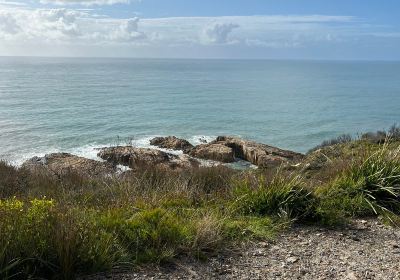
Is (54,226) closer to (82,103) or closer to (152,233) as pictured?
(152,233)

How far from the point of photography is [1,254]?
4098 mm

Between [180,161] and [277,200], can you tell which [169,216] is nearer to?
[277,200]

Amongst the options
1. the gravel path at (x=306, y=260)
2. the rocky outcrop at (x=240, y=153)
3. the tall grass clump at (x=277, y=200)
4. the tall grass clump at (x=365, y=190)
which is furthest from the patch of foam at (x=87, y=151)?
the gravel path at (x=306, y=260)

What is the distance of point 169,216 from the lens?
5750 mm

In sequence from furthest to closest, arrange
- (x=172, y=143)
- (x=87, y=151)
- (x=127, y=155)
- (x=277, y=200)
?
(x=172, y=143)
(x=87, y=151)
(x=127, y=155)
(x=277, y=200)

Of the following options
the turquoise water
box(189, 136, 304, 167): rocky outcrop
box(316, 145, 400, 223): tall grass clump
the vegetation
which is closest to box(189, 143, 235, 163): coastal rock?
box(189, 136, 304, 167): rocky outcrop

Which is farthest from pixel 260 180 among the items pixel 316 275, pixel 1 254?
pixel 1 254

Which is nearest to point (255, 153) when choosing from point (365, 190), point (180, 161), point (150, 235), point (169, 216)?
point (180, 161)

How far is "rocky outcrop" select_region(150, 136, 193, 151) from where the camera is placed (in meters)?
33.4

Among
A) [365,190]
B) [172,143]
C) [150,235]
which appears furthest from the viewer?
[172,143]

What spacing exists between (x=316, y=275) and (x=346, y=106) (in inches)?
2585

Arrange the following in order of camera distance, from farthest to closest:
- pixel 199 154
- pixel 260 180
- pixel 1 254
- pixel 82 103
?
pixel 82 103 < pixel 199 154 < pixel 260 180 < pixel 1 254

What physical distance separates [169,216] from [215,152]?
24.5 meters

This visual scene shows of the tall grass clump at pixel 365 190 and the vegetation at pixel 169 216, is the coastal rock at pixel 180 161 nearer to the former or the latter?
the vegetation at pixel 169 216
